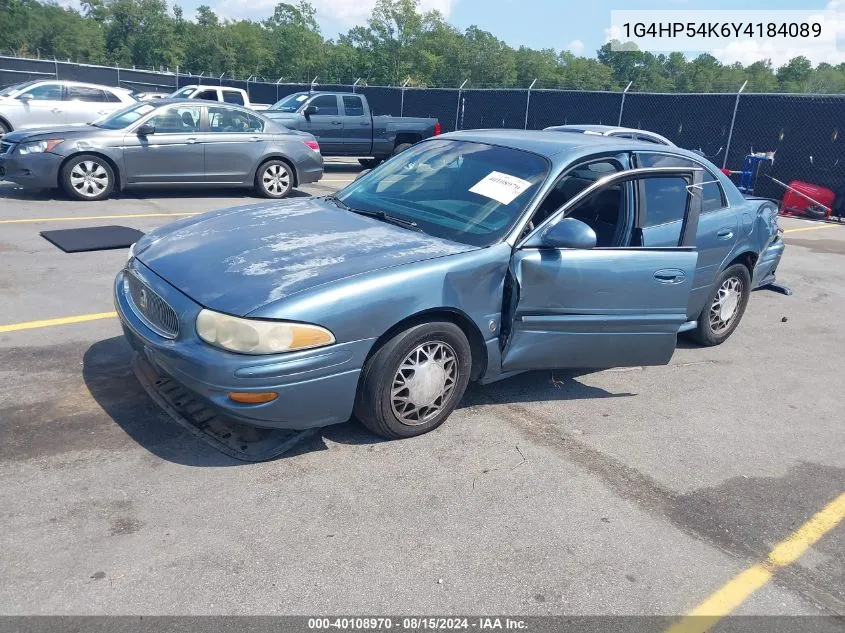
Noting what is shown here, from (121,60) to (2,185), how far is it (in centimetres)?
7010

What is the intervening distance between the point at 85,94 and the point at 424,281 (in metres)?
14.4

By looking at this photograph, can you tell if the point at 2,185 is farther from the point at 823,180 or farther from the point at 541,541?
the point at 823,180

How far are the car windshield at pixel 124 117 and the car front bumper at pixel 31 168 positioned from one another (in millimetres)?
933

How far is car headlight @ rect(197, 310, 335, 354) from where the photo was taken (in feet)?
10.8

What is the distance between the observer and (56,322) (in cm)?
531

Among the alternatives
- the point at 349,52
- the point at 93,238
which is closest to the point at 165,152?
the point at 93,238

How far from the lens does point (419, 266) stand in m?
3.71

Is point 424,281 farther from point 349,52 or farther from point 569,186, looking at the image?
point 349,52

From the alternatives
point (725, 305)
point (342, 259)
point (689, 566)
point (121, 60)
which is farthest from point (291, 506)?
point (121, 60)

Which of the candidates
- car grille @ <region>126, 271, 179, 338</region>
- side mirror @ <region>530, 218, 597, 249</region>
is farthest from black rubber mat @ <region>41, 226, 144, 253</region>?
side mirror @ <region>530, 218, 597, 249</region>

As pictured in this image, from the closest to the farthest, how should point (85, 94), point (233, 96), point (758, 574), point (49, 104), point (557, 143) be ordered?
point (758, 574)
point (557, 143)
point (49, 104)
point (85, 94)
point (233, 96)

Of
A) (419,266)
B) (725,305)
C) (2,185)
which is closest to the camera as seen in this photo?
(419,266)

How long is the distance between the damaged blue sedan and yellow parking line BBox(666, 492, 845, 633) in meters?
1.34

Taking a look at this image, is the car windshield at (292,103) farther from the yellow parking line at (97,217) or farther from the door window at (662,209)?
the door window at (662,209)
